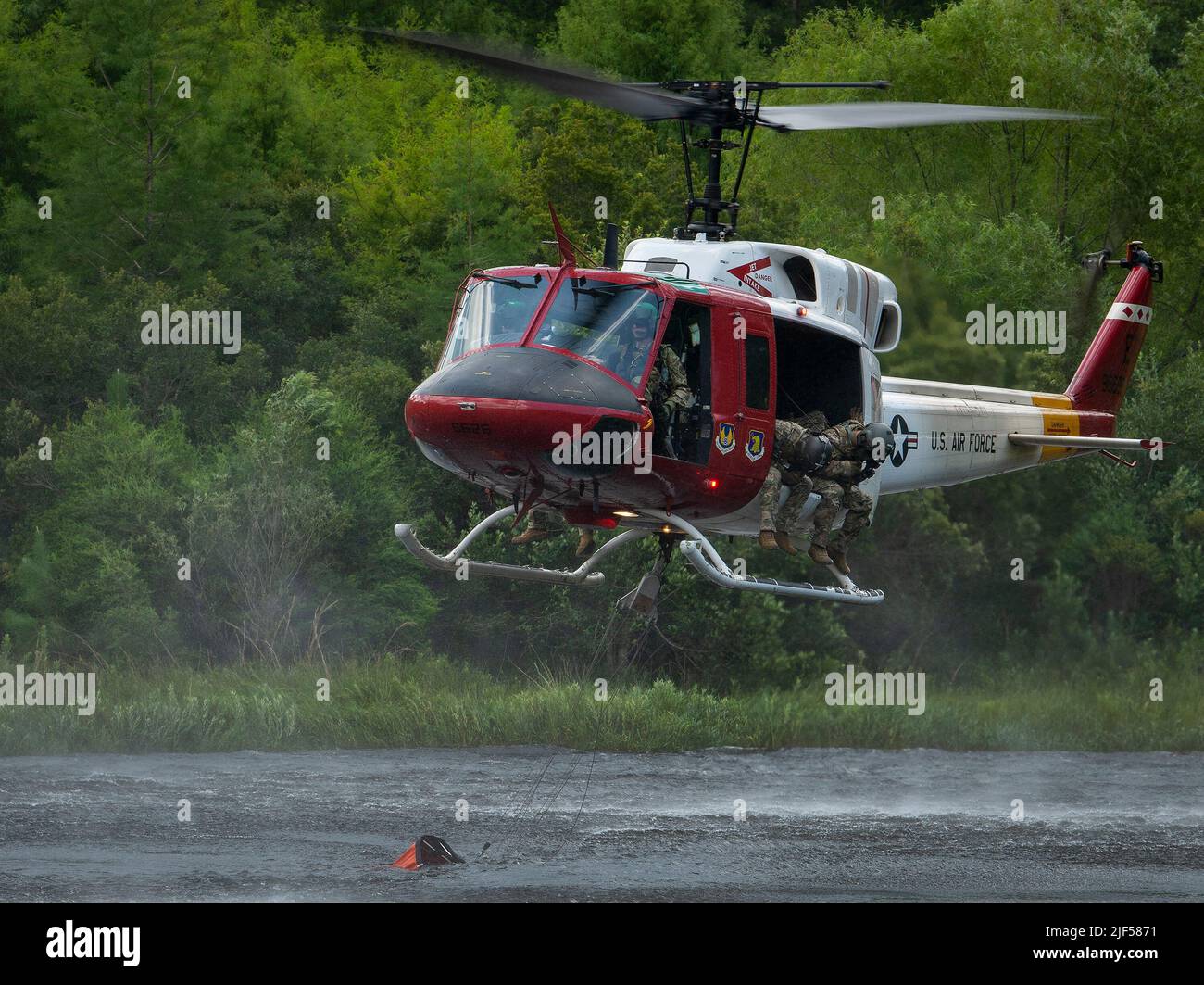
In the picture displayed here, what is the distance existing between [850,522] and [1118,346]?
6382mm

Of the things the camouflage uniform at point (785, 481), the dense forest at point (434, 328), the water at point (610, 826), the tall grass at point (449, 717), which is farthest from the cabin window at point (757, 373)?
the tall grass at point (449, 717)

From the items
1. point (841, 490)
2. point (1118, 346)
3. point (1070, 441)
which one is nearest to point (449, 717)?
point (1118, 346)

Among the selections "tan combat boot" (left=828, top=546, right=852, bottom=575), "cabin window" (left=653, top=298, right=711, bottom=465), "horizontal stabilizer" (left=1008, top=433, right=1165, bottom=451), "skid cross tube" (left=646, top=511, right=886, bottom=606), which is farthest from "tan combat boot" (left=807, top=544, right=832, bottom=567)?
"horizontal stabilizer" (left=1008, top=433, right=1165, bottom=451)

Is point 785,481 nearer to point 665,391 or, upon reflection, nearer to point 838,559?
point 838,559

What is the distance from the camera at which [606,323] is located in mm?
16234

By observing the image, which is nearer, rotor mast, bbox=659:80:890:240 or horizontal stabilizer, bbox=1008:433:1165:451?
rotor mast, bbox=659:80:890:240

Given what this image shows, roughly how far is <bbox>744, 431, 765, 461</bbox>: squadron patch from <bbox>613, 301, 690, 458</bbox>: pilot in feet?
2.50

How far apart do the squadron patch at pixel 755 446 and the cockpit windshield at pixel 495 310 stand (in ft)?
7.44

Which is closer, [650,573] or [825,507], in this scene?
[650,573]

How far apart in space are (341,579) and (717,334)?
19623mm

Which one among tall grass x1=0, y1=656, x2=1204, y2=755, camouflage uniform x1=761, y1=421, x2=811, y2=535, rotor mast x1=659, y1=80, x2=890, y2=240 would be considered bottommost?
tall grass x1=0, y1=656, x2=1204, y2=755

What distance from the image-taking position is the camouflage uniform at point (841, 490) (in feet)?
58.9

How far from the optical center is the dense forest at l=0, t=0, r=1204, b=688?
34.9 m

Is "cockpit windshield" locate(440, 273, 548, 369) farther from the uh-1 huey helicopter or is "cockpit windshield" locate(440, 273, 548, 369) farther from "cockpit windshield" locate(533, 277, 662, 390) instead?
"cockpit windshield" locate(533, 277, 662, 390)
